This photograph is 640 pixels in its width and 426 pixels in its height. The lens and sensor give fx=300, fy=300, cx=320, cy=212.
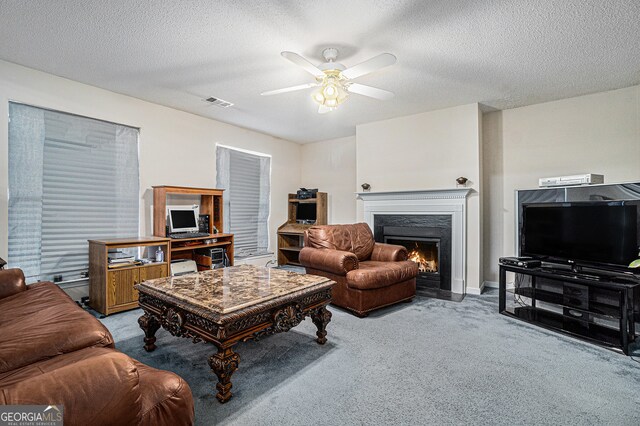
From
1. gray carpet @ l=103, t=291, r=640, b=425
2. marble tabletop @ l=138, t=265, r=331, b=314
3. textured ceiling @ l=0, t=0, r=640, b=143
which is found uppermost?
textured ceiling @ l=0, t=0, r=640, b=143

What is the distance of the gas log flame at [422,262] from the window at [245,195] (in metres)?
2.73

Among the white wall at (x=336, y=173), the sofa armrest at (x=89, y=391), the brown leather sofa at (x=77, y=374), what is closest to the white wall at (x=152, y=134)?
the white wall at (x=336, y=173)

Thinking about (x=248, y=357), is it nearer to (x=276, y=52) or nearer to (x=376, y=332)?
(x=376, y=332)

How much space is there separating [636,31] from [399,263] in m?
2.80

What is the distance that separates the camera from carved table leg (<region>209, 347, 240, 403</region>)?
1697mm

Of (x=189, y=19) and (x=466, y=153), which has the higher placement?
(x=189, y=19)

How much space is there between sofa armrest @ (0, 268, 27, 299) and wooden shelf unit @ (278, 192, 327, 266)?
150 inches

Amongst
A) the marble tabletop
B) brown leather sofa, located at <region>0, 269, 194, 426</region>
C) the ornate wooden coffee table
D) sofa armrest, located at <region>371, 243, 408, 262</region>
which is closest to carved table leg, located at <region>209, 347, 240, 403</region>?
the ornate wooden coffee table

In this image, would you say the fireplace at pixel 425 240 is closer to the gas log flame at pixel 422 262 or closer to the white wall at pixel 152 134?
the gas log flame at pixel 422 262

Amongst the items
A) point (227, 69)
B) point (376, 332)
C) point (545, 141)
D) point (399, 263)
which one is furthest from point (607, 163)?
point (227, 69)

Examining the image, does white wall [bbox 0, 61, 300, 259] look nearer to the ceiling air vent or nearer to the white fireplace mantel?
the ceiling air vent

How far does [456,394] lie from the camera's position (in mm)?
1820

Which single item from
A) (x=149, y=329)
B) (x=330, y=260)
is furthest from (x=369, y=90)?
(x=149, y=329)

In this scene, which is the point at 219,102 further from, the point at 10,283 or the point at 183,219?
the point at 10,283
